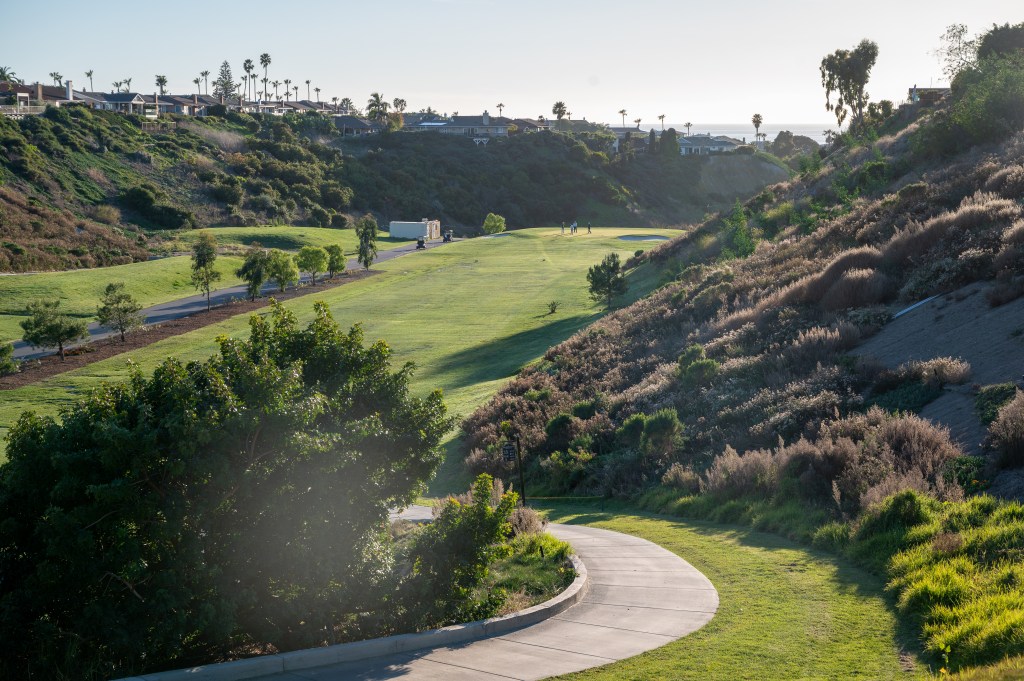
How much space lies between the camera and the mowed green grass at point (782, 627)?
9.02 meters

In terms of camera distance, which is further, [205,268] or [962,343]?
[205,268]

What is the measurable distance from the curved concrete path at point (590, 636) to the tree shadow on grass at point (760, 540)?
5.62 feet

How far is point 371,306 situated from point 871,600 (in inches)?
2159

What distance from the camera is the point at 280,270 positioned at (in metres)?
67.3

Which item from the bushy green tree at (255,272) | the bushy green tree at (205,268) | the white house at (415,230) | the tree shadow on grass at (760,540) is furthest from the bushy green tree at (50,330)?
the white house at (415,230)

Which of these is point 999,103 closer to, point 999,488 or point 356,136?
point 999,488

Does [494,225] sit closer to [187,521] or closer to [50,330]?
[50,330]

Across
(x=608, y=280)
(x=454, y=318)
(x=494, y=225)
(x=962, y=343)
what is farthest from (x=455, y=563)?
(x=494, y=225)

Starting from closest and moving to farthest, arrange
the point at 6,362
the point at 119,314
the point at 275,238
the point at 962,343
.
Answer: the point at 962,343 → the point at 6,362 → the point at 119,314 → the point at 275,238

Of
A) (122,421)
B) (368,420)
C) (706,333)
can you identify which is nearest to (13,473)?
(122,421)

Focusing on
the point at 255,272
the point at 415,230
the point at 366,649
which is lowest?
the point at 366,649

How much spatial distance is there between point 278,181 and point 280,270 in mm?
69412

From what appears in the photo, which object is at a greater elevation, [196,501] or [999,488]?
[196,501]

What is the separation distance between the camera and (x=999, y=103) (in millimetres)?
42406
